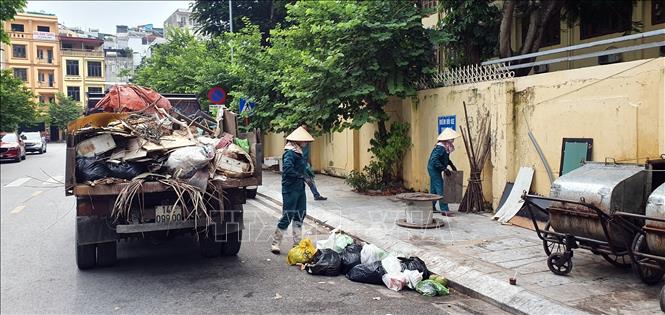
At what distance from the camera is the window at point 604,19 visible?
37.0 feet

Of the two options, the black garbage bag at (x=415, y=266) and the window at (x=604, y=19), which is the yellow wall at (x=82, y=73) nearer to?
the window at (x=604, y=19)

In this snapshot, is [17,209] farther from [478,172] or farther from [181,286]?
[478,172]

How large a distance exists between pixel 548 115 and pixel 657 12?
5.00 meters

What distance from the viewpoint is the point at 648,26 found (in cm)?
1102

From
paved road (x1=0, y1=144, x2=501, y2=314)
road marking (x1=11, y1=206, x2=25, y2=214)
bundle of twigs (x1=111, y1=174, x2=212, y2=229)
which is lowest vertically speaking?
paved road (x1=0, y1=144, x2=501, y2=314)

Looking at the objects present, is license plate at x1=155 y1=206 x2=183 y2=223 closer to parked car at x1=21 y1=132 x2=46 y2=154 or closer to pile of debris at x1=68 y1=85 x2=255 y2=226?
pile of debris at x1=68 y1=85 x2=255 y2=226

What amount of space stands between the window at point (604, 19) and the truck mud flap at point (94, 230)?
1099 centimetres

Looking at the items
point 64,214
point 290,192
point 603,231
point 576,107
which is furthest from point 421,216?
point 64,214

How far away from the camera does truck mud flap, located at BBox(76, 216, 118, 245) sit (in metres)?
5.66

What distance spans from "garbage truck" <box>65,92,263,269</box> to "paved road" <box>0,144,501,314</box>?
17.6 inches

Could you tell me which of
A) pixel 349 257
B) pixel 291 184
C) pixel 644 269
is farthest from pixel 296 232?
pixel 644 269

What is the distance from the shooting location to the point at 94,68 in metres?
64.7

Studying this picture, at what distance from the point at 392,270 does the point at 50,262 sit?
4.35 metres

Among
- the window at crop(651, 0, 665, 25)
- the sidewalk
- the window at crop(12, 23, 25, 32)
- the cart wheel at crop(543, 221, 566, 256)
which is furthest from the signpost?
the window at crop(12, 23, 25, 32)
